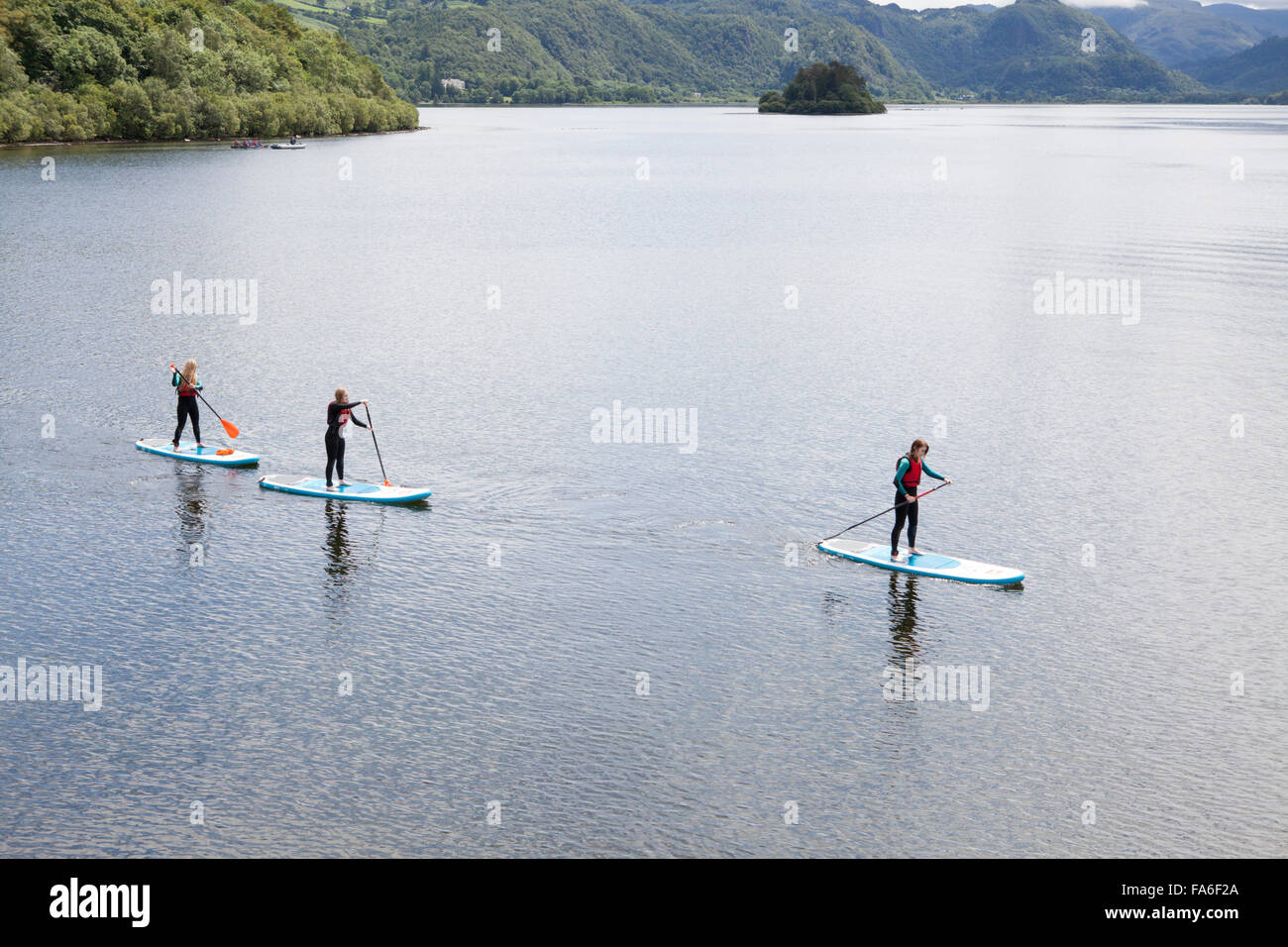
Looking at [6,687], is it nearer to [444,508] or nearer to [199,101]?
[444,508]

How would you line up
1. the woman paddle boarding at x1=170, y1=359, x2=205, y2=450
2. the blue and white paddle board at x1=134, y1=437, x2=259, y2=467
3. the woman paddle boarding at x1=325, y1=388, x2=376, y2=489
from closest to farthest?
the woman paddle boarding at x1=325, y1=388, x2=376, y2=489 < the blue and white paddle board at x1=134, y1=437, x2=259, y2=467 < the woman paddle boarding at x1=170, y1=359, x2=205, y2=450

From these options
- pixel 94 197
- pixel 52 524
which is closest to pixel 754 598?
pixel 52 524

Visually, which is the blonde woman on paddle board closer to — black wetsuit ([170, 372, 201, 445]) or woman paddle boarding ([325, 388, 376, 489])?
woman paddle boarding ([325, 388, 376, 489])

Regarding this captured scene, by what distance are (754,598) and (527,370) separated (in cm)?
2354

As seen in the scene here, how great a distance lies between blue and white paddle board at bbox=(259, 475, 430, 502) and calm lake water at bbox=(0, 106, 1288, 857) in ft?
1.44

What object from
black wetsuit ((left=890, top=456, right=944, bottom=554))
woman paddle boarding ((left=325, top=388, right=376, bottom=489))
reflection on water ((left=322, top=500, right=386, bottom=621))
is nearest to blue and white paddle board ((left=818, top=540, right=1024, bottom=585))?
black wetsuit ((left=890, top=456, right=944, bottom=554))

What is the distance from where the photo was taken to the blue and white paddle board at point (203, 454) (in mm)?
35375

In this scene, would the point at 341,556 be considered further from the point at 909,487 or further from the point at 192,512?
the point at 909,487

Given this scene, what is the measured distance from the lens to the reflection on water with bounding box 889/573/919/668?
24609 millimetres

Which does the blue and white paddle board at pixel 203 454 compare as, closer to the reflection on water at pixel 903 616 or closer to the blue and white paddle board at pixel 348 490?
the blue and white paddle board at pixel 348 490

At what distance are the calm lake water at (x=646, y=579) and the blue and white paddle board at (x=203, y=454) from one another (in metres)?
0.36

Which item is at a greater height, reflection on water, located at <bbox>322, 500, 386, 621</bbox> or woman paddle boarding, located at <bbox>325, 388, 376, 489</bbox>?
woman paddle boarding, located at <bbox>325, 388, 376, 489</bbox>

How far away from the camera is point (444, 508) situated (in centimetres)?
3244

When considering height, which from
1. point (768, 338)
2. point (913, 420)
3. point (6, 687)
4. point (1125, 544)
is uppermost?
point (768, 338)
